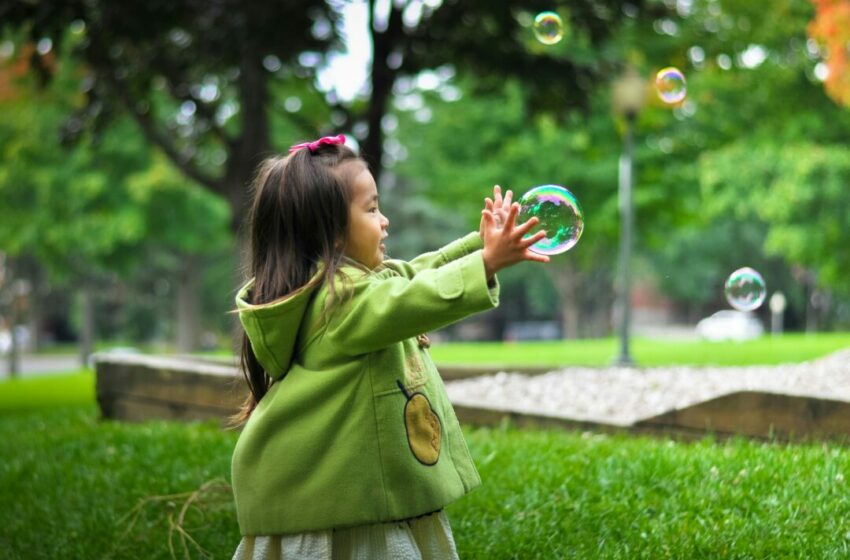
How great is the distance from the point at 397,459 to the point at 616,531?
5.33 feet

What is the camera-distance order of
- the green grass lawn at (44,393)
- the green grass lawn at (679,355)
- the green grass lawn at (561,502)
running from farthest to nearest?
the green grass lawn at (679,355) → the green grass lawn at (44,393) → the green grass lawn at (561,502)

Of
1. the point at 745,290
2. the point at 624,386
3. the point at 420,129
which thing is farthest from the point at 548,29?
the point at 420,129

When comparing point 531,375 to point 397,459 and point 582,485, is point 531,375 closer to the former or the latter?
point 582,485

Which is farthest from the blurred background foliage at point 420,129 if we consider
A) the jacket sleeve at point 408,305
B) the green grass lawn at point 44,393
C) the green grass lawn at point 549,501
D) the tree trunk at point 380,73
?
the green grass lawn at point 44,393

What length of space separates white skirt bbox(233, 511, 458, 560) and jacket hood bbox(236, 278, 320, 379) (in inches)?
17.5

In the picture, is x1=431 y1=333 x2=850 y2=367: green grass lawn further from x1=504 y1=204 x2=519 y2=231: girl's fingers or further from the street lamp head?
x1=504 y1=204 x2=519 y2=231: girl's fingers

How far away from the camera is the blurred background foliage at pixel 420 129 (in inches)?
353

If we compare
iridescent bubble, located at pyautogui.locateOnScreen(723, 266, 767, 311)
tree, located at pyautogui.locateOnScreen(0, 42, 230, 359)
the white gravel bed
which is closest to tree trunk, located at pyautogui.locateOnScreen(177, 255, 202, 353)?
tree, located at pyautogui.locateOnScreen(0, 42, 230, 359)

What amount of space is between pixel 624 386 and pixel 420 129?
20.5 meters

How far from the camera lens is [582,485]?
4340mm

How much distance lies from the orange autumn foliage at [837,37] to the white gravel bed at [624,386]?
4536mm

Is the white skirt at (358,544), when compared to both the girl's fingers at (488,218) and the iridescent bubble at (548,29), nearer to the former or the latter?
the girl's fingers at (488,218)

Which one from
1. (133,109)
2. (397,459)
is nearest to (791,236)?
(133,109)

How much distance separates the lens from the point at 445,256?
2.98 m
